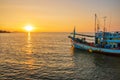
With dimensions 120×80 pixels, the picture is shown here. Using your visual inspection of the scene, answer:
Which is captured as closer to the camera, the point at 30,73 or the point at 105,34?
the point at 30,73

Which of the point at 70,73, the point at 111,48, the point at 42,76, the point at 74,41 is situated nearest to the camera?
the point at 42,76

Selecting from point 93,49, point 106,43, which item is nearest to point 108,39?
point 106,43

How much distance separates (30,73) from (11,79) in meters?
4.52

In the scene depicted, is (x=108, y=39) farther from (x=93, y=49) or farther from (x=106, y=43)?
(x=93, y=49)

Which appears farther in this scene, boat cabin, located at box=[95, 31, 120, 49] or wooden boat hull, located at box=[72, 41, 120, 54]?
boat cabin, located at box=[95, 31, 120, 49]

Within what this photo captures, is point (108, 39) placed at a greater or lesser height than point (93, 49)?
greater

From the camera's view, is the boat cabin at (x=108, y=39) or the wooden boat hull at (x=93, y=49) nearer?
the wooden boat hull at (x=93, y=49)

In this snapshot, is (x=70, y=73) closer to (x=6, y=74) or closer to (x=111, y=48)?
(x=6, y=74)

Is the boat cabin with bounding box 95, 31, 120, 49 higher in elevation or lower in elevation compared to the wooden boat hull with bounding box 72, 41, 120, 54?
higher

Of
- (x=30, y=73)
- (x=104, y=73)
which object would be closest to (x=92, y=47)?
(x=104, y=73)

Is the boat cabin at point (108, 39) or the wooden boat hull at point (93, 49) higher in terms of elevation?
the boat cabin at point (108, 39)

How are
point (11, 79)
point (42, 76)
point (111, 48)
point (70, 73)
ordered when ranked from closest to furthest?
1. point (11, 79)
2. point (42, 76)
3. point (70, 73)
4. point (111, 48)

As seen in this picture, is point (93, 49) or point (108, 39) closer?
point (108, 39)

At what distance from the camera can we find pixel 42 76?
102ft
